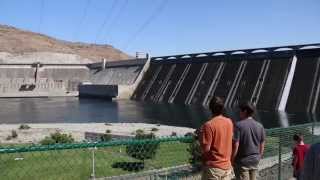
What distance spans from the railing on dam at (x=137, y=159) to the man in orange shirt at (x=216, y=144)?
3.12 feet

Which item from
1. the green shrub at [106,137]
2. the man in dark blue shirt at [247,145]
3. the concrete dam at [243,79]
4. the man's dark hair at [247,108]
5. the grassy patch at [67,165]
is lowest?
the grassy patch at [67,165]

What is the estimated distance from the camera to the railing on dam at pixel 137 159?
25.5ft

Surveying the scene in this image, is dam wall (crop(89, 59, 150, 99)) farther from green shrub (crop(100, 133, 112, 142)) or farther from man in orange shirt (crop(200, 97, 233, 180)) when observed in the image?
man in orange shirt (crop(200, 97, 233, 180))

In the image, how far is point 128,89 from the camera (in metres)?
121

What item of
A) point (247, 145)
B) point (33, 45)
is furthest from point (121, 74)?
point (247, 145)

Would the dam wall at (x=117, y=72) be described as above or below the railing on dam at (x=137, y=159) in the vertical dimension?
above

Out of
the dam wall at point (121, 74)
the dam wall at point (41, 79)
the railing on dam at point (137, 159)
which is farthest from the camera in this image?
the dam wall at point (41, 79)

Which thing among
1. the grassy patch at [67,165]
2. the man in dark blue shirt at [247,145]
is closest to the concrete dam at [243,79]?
the grassy patch at [67,165]

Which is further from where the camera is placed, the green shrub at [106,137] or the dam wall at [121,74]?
the dam wall at [121,74]

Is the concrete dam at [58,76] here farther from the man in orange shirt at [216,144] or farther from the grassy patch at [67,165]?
the man in orange shirt at [216,144]

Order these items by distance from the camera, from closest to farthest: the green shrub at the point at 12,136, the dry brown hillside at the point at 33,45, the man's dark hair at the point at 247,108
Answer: the man's dark hair at the point at 247,108, the green shrub at the point at 12,136, the dry brown hillside at the point at 33,45

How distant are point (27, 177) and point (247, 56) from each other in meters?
80.2

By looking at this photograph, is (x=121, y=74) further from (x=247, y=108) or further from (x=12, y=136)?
(x=247, y=108)

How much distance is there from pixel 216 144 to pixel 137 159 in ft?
41.4
